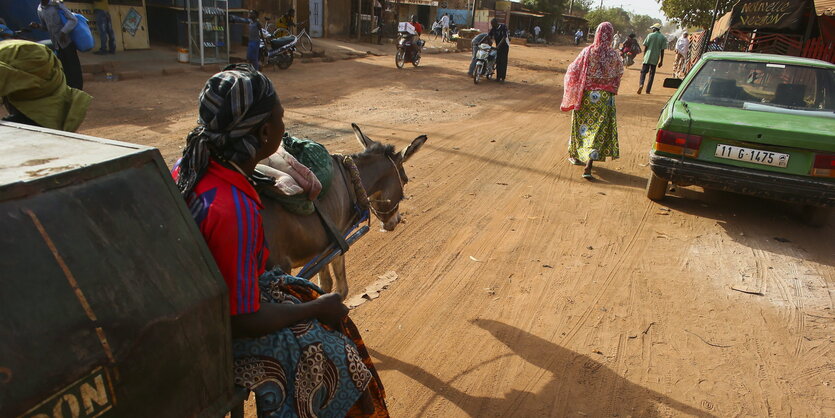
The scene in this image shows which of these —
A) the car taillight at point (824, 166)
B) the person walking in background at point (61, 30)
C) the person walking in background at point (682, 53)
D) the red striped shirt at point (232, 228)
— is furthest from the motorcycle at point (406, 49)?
the red striped shirt at point (232, 228)

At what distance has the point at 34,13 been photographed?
481 inches

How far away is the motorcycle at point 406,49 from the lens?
17906 millimetres

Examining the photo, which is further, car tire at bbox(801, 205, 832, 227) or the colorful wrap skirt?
car tire at bbox(801, 205, 832, 227)

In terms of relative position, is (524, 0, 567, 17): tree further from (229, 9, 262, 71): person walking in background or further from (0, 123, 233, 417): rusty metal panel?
(0, 123, 233, 417): rusty metal panel

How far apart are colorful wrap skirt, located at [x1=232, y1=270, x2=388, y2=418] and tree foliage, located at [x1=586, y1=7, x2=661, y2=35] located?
27841 mm

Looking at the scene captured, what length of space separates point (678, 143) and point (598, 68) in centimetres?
183

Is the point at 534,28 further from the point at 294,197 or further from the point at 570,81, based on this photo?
the point at 294,197

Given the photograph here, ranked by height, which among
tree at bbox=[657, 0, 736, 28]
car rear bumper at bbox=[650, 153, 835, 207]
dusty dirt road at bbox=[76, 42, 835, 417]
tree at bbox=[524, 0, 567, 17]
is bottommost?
dusty dirt road at bbox=[76, 42, 835, 417]

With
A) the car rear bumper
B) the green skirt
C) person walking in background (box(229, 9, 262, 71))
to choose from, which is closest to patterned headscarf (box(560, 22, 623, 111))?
the green skirt

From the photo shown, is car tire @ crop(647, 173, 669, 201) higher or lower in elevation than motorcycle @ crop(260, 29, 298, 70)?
lower

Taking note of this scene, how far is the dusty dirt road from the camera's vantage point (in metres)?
3.34

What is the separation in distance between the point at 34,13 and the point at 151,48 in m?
4.26

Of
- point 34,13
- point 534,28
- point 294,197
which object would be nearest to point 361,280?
point 294,197

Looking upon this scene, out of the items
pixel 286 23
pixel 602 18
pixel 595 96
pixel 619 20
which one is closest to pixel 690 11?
pixel 286 23
